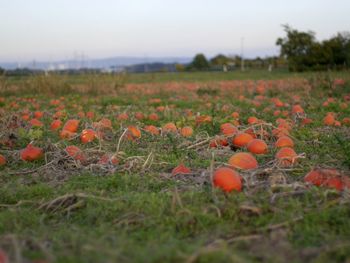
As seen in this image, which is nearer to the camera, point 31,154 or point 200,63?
point 31,154

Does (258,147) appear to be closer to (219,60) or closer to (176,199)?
(176,199)

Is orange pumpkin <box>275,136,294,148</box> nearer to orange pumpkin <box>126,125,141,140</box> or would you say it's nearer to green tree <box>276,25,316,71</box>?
orange pumpkin <box>126,125,141,140</box>

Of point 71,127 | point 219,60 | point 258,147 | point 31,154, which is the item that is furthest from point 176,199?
point 219,60

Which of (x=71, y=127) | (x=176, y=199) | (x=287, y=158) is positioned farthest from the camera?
(x=71, y=127)

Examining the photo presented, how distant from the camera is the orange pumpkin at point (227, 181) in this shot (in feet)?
10.9

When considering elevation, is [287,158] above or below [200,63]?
below

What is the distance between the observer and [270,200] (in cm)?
312

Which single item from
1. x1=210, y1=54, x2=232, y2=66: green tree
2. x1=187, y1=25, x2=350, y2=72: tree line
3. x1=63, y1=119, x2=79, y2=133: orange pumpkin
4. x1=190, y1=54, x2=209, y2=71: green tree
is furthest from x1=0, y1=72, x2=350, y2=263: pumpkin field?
x1=210, y1=54, x2=232, y2=66: green tree

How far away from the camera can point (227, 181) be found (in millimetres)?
3352

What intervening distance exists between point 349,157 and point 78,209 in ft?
Result: 8.20

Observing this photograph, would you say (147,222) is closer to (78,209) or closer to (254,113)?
(78,209)

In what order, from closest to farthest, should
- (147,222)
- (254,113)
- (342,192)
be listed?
(147,222)
(342,192)
(254,113)

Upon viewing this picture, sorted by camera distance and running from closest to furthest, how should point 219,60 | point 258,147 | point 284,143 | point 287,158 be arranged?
point 287,158 → point 258,147 → point 284,143 → point 219,60

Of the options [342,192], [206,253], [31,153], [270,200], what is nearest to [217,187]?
[270,200]
